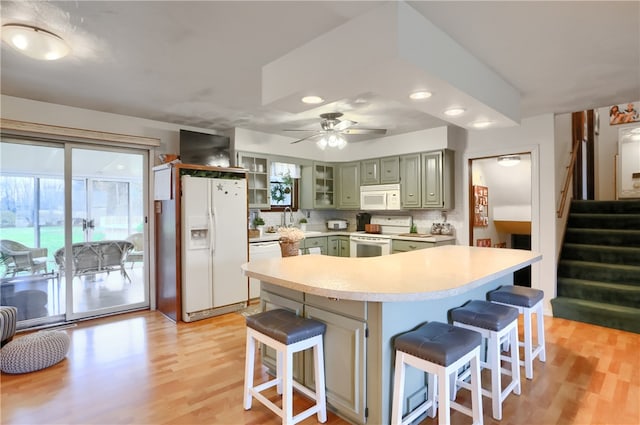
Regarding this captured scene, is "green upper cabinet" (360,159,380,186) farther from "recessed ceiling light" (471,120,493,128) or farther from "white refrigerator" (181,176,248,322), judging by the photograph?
"recessed ceiling light" (471,120,493,128)

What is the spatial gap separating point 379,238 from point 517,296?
8.55 feet

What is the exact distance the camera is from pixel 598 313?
376 centimetres

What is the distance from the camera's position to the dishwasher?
4.55m

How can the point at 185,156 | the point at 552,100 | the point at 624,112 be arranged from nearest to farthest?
1. the point at 552,100
2. the point at 185,156
3. the point at 624,112

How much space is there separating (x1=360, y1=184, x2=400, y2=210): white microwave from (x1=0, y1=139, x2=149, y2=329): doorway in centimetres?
330

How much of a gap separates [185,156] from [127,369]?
2531mm

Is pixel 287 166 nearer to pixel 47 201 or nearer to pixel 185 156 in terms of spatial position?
pixel 185 156

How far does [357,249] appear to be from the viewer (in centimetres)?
550

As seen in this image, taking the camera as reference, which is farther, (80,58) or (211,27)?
(80,58)

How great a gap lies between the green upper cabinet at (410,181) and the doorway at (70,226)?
12.0 ft


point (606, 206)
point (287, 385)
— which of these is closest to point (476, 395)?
point (287, 385)

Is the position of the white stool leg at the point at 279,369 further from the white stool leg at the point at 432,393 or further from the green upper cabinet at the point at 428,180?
the green upper cabinet at the point at 428,180

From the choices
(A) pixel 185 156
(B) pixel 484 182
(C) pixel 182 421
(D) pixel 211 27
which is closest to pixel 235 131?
(A) pixel 185 156

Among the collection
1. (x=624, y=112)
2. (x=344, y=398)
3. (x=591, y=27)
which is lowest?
(x=344, y=398)
